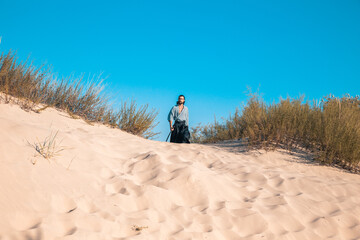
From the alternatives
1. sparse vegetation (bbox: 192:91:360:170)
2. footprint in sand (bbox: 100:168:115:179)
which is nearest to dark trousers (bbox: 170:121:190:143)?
sparse vegetation (bbox: 192:91:360:170)

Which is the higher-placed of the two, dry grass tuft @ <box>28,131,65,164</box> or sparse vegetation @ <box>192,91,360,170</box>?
sparse vegetation @ <box>192,91,360,170</box>

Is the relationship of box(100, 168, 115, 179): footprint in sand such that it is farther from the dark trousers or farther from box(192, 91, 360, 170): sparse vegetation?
the dark trousers

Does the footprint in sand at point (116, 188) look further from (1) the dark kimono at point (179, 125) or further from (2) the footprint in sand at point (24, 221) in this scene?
(1) the dark kimono at point (179, 125)

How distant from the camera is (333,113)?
589 centimetres

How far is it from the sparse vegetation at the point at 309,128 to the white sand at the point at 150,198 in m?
0.73

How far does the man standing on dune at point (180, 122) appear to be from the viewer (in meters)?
8.10

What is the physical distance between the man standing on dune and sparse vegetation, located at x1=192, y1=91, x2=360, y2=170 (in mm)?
1522

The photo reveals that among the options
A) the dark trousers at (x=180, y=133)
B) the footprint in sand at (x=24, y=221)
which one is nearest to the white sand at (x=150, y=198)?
the footprint in sand at (x=24, y=221)

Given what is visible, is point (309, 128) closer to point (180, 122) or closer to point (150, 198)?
point (180, 122)

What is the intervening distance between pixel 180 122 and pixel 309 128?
3.44 m

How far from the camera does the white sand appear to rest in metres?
2.41

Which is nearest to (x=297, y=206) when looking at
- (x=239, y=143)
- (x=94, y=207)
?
(x=94, y=207)

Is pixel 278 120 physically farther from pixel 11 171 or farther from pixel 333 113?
pixel 11 171

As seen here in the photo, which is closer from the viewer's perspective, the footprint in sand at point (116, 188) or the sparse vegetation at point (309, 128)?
the footprint in sand at point (116, 188)
